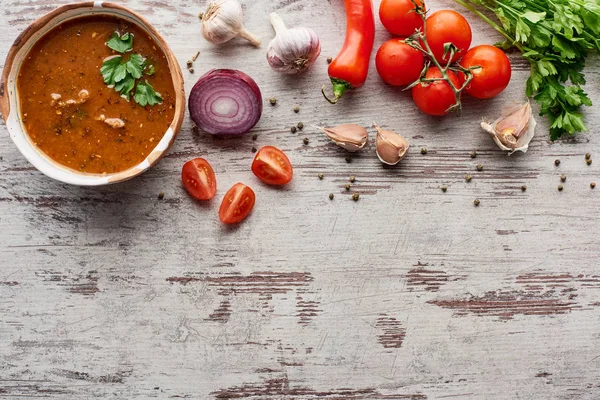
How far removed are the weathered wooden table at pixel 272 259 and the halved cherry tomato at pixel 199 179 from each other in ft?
0.15

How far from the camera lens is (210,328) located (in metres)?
2.16

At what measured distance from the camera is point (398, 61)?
6.68 feet

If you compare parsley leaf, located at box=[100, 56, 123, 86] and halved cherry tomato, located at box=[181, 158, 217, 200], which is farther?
halved cherry tomato, located at box=[181, 158, 217, 200]

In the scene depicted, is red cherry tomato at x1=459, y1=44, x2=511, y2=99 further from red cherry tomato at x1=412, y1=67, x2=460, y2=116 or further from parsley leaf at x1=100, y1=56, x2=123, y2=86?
parsley leaf at x1=100, y1=56, x2=123, y2=86

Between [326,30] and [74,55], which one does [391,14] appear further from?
[74,55]

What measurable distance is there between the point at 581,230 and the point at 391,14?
106cm

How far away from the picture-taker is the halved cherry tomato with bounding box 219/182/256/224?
210 centimetres

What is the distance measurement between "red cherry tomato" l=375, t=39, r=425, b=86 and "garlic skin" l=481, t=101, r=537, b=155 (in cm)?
33

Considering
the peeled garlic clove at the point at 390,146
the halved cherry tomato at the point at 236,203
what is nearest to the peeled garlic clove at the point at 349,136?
the peeled garlic clove at the point at 390,146

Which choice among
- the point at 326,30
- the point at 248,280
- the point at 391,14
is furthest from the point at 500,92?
the point at 248,280

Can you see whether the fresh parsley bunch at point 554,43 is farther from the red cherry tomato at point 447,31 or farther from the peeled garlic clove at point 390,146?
the peeled garlic clove at point 390,146

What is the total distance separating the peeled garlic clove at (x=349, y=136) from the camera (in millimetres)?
2094

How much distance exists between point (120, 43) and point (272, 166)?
0.65 metres

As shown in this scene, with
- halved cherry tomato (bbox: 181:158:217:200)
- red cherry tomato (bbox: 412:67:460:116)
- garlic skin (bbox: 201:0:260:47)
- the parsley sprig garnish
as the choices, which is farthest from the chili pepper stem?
the parsley sprig garnish
